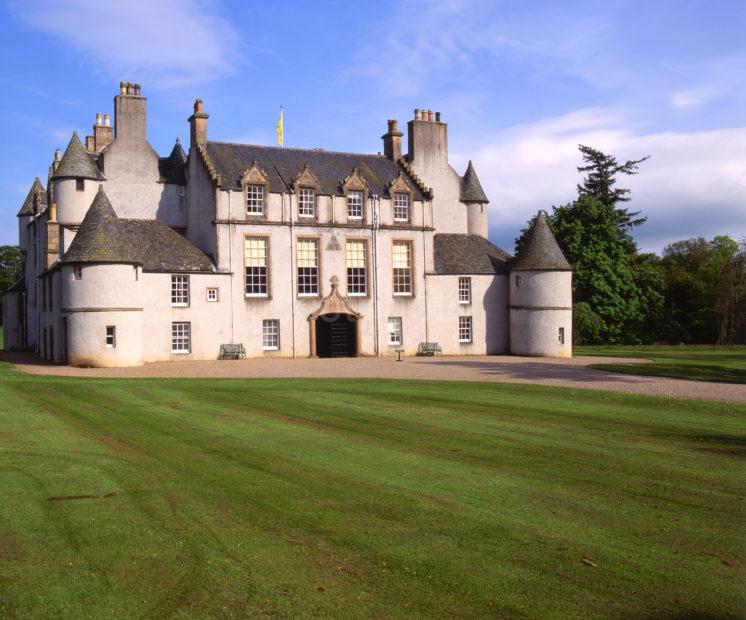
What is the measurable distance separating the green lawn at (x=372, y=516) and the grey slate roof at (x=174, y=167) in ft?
106

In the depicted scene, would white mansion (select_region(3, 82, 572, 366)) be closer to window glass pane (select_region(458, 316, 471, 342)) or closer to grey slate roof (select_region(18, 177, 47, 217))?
window glass pane (select_region(458, 316, 471, 342))

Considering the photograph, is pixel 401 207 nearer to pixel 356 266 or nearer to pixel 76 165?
pixel 356 266

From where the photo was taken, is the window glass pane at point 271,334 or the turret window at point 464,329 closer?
the window glass pane at point 271,334

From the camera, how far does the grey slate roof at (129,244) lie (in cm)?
4131

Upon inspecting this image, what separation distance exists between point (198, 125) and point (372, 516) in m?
41.5

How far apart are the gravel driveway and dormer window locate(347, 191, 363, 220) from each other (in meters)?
8.94

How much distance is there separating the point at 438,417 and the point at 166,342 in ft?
91.0

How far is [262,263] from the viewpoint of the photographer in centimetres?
4772

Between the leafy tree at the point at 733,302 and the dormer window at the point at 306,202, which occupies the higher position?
the dormer window at the point at 306,202

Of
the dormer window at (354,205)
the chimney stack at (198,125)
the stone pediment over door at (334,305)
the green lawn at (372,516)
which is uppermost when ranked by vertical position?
the chimney stack at (198,125)

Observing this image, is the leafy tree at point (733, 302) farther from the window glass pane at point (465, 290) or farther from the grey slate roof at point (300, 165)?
the grey slate roof at point (300, 165)

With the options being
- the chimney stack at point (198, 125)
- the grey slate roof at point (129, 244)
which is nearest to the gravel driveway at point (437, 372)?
the grey slate roof at point (129, 244)

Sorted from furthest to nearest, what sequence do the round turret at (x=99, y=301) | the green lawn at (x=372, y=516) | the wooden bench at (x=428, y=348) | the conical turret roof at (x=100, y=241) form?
the wooden bench at (x=428, y=348) < the conical turret roof at (x=100, y=241) < the round turret at (x=99, y=301) < the green lawn at (x=372, y=516)

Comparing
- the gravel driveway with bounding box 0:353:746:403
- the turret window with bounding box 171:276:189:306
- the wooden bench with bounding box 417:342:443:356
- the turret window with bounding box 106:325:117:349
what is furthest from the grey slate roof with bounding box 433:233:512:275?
the turret window with bounding box 106:325:117:349
